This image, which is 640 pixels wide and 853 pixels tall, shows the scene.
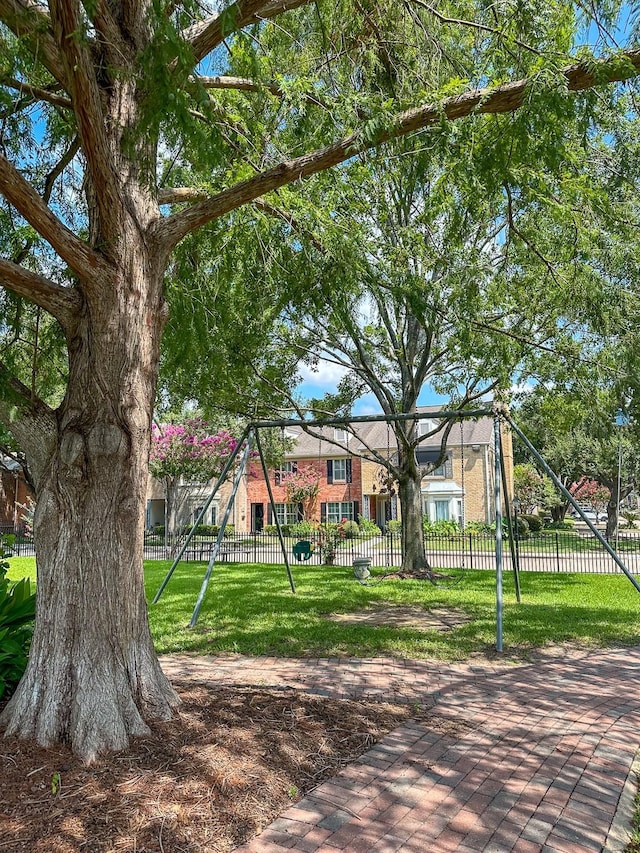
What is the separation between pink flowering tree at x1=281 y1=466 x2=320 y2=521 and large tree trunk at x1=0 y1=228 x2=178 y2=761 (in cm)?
3173

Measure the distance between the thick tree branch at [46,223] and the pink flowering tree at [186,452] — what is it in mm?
19355

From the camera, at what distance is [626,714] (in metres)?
5.16

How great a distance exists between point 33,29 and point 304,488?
1315 inches

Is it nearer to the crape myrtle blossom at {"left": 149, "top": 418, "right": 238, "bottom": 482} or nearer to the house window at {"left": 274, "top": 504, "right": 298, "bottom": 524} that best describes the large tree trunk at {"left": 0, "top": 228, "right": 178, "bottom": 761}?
the crape myrtle blossom at {"left": 149, "top": 418, "right": 238, "bottom": 482}

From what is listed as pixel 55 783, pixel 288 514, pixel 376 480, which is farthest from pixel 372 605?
pixel 288 514

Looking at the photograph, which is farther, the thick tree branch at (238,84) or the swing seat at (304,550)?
the swing seat at (304,550)

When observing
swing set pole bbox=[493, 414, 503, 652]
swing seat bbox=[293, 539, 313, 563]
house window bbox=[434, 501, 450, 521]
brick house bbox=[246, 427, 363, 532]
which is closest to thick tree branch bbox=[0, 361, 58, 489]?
swing set pole bbox=[493, 414, 503, 652]

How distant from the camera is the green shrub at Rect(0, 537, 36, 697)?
4.61 meters

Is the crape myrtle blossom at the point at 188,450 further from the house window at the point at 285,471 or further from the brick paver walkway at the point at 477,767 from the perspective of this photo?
the brick paver walkway at the point at 477,767

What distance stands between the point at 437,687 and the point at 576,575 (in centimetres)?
1127

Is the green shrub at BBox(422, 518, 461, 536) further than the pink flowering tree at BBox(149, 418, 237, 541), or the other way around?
the green shrub at BBox(422, 518, 461, 536)

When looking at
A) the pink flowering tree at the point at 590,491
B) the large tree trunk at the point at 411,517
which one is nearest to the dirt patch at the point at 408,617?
the large tree trunk at the point at 411,517

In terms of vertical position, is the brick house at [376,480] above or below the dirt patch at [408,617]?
above

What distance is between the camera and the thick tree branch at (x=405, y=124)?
394 centimetres
